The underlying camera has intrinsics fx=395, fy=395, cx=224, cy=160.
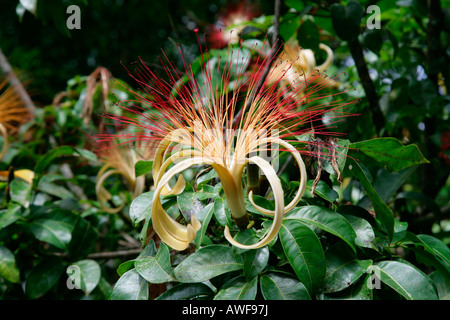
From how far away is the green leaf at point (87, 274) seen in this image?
4.75 ft

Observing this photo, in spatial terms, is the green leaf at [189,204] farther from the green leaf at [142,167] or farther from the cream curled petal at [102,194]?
the cream curled petal at [102,194]

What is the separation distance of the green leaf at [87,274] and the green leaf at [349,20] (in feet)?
4.19

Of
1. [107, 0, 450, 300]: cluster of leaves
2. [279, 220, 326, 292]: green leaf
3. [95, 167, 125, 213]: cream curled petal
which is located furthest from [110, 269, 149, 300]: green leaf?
[95, 167, 125, 213]: cream curled petal

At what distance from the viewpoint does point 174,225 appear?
0.90 metres

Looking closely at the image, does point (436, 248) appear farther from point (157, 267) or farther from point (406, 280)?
point (157, 267)

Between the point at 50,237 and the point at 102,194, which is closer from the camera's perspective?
the point at 50,237

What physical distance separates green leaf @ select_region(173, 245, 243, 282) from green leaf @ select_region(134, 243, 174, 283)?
33mm

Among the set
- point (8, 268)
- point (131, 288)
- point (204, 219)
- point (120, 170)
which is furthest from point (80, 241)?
point (204, 219)

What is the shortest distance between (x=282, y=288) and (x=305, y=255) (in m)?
0.09

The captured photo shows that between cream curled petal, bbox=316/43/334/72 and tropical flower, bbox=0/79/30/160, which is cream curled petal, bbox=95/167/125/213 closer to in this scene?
tropical flower, bbox=0/79/30/160

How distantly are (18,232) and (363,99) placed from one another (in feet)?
5.35

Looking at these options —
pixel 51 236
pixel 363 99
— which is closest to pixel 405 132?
pixel 363 99
